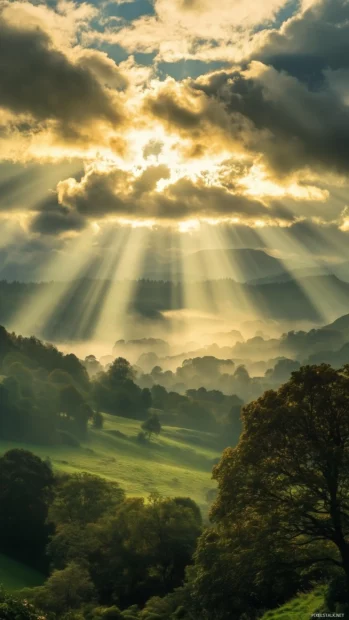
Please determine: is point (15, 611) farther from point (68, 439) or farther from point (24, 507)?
point (68, 439)

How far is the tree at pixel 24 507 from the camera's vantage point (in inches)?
3275

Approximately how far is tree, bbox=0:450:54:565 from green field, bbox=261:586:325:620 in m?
54.9

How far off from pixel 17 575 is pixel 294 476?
52374 millimetres

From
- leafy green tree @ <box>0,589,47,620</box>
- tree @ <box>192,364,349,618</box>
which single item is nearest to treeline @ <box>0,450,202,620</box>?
leafy green tree @ <box>0,589,47,620</box>

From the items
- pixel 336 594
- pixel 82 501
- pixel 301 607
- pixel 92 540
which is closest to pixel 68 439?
pixel 82 501

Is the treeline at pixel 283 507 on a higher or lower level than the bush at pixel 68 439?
higher

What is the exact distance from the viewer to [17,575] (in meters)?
73.1

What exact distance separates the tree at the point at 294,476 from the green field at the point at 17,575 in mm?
42099

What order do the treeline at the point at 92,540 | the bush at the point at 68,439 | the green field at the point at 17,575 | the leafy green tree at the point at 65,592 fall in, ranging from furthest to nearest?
the bush at the point at 68,439 < the green field at the point at 17,575 < the treeline at the point at 92,540 < the leafy green tree at the point at 65,592

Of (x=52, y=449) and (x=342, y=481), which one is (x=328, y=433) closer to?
(x=342, y=481)

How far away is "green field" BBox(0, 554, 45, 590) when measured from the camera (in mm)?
68938

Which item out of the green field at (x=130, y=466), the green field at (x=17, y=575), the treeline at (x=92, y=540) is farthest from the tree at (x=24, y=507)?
the green field at (x=130, y=466)

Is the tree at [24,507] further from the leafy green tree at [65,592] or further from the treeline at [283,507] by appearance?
the treeline at [283,507]

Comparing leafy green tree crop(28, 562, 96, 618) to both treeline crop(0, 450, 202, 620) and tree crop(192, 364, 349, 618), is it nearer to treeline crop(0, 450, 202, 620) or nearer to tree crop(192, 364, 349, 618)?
treeline crop(0, 450, 202, 620)
